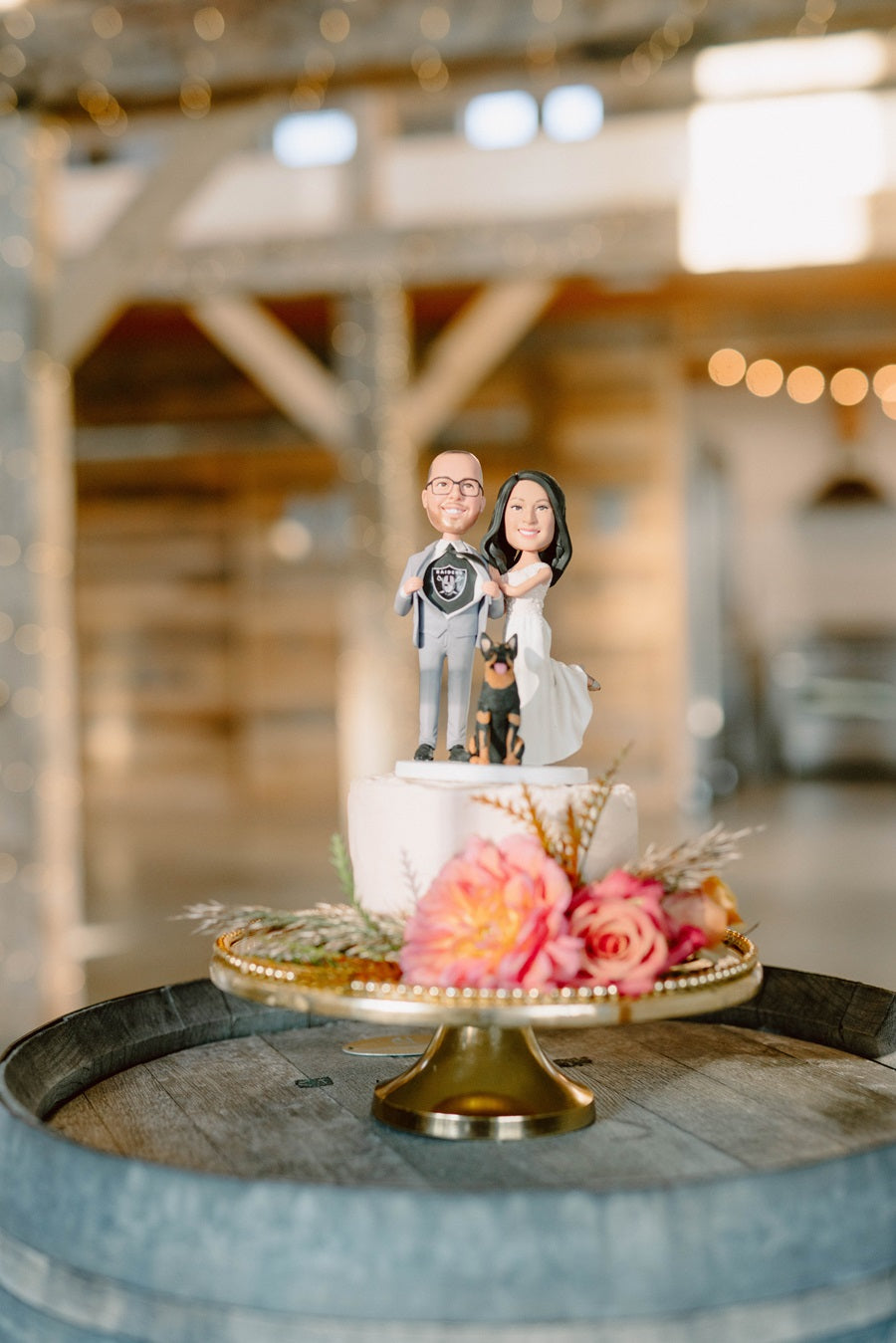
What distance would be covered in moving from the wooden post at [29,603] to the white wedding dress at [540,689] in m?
2.71

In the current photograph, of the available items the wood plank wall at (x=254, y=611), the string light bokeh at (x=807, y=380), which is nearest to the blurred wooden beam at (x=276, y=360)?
the wood plank wall at (x=254, y=611)

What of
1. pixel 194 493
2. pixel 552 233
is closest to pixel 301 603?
pixel 194 493

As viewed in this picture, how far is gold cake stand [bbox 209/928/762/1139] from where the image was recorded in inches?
46.5

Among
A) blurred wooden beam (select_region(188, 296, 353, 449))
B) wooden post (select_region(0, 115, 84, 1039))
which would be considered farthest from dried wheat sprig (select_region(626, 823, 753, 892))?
blurred wooden beam (select_region(188, 296, 353, 449))

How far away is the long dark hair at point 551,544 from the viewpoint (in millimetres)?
1453

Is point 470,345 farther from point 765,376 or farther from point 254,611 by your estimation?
point 765,376

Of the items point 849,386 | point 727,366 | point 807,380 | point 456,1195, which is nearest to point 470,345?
point 727,366

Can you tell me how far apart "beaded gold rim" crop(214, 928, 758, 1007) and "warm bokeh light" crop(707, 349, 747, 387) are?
8.16 meters

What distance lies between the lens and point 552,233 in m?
6.33

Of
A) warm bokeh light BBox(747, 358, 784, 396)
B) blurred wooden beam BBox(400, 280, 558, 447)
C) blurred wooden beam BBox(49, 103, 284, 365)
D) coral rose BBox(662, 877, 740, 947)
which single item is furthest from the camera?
warm bokeh light BBox(747, 358, 784, 396)

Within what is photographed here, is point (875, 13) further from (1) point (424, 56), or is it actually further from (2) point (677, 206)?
(2) point (677, 206)

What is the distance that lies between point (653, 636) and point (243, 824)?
9.63 ft

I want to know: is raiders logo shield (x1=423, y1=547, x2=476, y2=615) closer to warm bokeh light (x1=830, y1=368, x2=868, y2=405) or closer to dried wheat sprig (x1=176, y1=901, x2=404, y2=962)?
dried wheat sprig (x1=176, y1=901, x2=404, y2=962)

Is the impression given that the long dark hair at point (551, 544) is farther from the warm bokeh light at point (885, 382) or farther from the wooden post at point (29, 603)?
the warm bokeh light at point (885, 382)
